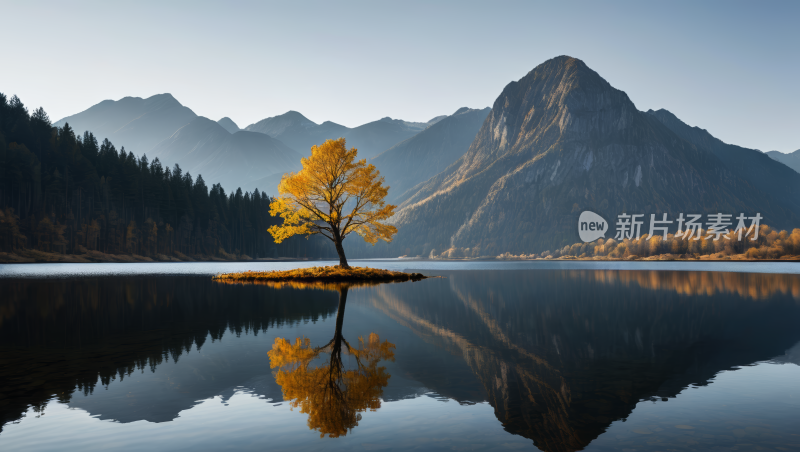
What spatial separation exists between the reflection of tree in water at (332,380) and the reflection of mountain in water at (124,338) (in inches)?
25.6

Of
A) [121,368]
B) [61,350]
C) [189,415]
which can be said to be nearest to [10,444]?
[189,415]

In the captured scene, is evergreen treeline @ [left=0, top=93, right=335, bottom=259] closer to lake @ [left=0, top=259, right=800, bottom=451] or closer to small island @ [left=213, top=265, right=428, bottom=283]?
small island @ [left=213, top=265, right=428, bottom=283]

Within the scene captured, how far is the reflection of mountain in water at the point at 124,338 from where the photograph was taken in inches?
Result: 439

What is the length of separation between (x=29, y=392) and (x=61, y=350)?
17.9 feet

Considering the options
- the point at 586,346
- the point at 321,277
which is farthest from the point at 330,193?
the point at 586,346

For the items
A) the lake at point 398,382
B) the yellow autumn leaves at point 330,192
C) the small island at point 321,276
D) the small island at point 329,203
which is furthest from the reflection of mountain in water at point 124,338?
the yellow autumn leaves at point 330,192

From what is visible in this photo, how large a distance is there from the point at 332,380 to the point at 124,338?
11039 mm

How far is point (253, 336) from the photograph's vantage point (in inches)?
750

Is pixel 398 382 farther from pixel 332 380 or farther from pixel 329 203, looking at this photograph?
pixel 329 203

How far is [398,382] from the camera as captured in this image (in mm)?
12203

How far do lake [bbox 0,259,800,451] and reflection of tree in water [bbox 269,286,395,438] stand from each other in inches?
2.2

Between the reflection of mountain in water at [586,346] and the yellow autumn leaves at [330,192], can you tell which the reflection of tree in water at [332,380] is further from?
the yellow autumn leaves at [330,192]

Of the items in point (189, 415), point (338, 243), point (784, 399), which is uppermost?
point (338, 243)

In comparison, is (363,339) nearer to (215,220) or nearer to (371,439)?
(371,439)
